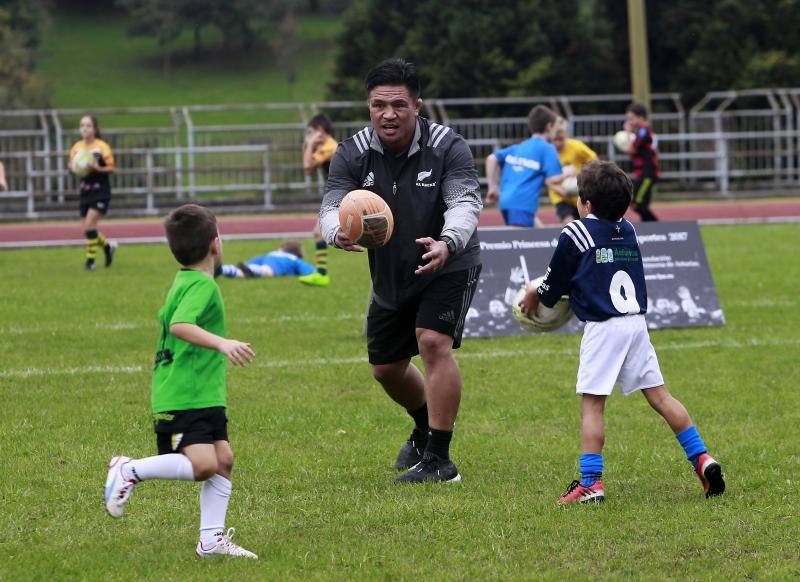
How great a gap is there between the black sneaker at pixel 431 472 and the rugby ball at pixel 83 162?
12.2m

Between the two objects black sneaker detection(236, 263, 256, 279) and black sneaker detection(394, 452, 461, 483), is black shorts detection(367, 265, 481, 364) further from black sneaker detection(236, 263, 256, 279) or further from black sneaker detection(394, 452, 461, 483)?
black sneaker detection(236, 263, 256, 279)

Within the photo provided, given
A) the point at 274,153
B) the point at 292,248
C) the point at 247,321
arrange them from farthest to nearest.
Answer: the point at 274,153, the point at 292,248, the point at 247,321

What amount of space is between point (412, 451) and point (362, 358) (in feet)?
12.0

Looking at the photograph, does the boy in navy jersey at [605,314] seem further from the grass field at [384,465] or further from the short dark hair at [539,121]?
the short dark hair at [539,121]

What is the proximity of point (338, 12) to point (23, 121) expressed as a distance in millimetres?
38697

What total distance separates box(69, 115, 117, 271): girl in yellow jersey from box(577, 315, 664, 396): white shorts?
12.9 meters

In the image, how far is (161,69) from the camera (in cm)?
6278

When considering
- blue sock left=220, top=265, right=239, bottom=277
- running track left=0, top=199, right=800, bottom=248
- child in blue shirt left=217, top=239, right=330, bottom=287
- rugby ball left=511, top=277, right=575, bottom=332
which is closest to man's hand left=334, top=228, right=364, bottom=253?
rugby ball left=511, top=277, right=575, bottom=332

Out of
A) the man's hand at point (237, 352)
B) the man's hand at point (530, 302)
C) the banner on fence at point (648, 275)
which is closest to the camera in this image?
the man's hand at point (237, 352)

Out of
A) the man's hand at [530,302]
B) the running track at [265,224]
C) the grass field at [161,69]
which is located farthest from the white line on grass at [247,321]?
the grass field at [161,69]

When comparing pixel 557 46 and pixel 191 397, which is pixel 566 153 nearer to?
pixel 191 397

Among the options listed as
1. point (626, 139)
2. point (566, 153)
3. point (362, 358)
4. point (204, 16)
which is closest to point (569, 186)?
point (566, 153)

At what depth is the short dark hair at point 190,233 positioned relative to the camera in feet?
17.1

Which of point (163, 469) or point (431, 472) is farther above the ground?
A: point (163, 469)
